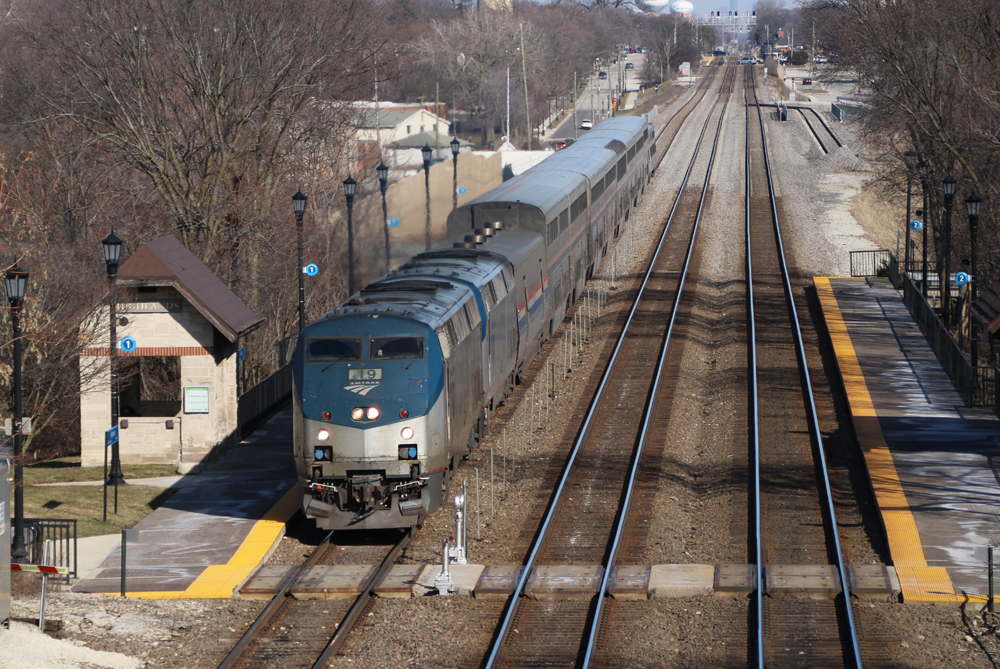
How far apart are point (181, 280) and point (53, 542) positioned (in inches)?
270

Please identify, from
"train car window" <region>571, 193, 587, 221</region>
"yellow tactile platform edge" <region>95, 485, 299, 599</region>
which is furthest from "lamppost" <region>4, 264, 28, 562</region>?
"train car window" <region>571, 193, 587, 221</region>

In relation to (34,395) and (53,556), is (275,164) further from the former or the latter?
(53,556)

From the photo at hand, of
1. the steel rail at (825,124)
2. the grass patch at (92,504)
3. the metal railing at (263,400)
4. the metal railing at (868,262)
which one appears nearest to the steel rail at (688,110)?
the steel rail at (825,124)

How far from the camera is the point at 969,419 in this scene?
23359mm

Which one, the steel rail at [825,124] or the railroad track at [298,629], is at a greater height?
the steel rail at [825,124]

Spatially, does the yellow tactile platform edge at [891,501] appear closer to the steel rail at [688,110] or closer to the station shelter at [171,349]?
the station shelter at [171,349]

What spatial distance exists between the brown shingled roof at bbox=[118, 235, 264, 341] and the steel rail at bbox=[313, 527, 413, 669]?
6470mm

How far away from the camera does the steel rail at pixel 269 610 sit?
12.8m

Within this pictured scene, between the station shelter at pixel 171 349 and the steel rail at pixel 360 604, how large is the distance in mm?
6535

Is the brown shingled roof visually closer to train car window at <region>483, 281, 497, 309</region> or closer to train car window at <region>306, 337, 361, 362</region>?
train car window at <region>483, 281, 497, 309</region>

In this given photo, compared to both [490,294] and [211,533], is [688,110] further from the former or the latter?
[211,533]

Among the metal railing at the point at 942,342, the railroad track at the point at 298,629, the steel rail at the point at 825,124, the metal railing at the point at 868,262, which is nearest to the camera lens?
the railroad track at the point at 298,629

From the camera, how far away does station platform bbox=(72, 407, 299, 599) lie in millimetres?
15336

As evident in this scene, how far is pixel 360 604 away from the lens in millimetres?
14383
